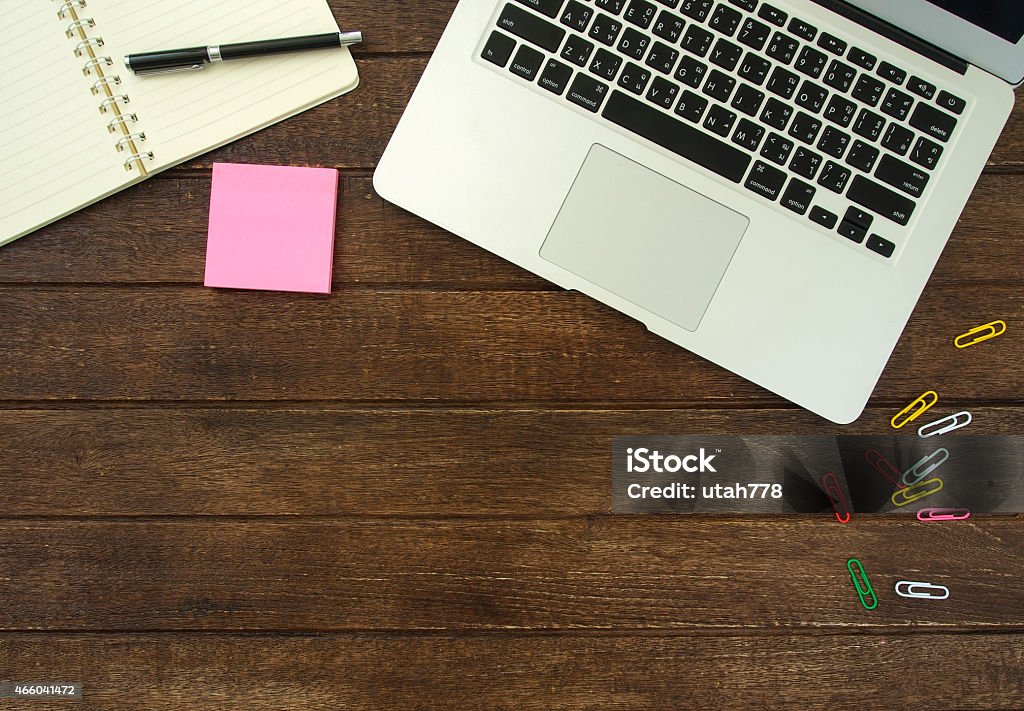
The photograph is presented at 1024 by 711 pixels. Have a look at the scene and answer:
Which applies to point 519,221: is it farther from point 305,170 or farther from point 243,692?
point 243,692

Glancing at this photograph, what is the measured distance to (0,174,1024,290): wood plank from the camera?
78 centimetres

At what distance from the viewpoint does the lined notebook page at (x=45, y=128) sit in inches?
30.0

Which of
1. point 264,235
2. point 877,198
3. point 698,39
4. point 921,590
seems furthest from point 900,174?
point 264,235

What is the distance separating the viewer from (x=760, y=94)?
72cm

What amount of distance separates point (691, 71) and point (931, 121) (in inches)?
9.7

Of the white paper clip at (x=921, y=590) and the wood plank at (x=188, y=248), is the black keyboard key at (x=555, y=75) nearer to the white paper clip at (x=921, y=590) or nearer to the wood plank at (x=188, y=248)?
the wood plank at (x=188, y=248)

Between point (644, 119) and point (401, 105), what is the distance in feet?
0.89

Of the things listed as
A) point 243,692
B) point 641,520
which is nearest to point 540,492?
point 641,520

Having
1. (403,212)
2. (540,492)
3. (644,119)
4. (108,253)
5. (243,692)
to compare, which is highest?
(644,119)

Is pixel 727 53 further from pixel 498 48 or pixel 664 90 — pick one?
pixel 498 48

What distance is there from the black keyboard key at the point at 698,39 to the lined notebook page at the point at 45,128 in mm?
612

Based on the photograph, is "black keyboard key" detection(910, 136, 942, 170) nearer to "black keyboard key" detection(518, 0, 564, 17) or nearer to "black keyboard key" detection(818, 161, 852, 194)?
"black keyboard key" detection(818, 161, 852, 194)

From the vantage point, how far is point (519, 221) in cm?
74

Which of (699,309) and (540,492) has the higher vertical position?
(699,309)
